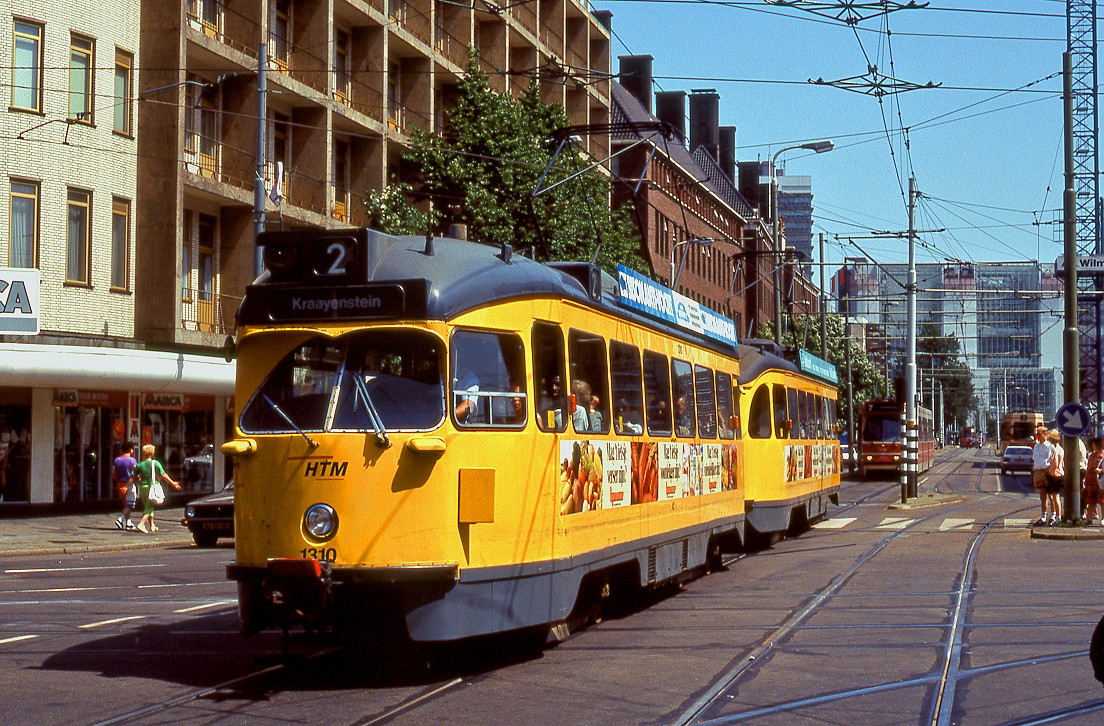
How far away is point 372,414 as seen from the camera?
9.45 meters

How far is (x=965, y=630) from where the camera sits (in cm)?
1181

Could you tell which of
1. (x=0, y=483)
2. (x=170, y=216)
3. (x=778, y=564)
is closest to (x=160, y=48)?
(x=170, y=216)

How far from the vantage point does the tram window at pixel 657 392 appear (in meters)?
13.1

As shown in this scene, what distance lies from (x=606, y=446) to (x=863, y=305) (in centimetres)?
12515

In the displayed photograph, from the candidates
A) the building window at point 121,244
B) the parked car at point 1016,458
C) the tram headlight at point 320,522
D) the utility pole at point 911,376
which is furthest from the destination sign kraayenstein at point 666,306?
the parked car at point 1016,458

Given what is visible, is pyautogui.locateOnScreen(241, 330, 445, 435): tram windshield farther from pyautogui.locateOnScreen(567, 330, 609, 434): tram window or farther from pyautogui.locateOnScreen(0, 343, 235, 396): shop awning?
pyautogui.locateOnScreen(0, 343, 235, 396): shop awning

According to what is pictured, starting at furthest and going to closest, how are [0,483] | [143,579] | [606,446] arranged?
[0,483]
[143,579]
[606,446]

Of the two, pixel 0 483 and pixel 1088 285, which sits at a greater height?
pixel 1088 285

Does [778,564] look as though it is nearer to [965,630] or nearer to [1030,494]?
[965,630]

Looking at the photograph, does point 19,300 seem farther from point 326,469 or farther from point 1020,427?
point 1020,427

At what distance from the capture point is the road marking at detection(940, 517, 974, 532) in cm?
2588

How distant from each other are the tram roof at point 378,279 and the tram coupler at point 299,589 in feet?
5.33

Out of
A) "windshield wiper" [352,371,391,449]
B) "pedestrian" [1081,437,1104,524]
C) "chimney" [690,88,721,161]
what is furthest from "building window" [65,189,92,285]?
"chimney" [690,88,721,161]

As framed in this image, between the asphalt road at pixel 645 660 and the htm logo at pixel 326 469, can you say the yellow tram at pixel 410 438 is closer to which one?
the htm logo at pixel 326 469
